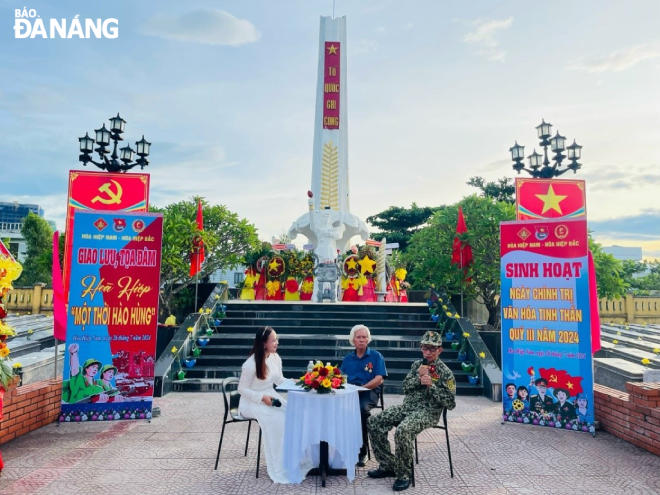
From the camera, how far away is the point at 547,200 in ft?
33.2

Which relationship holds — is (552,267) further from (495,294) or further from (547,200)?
(495,294)

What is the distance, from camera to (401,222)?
104ft

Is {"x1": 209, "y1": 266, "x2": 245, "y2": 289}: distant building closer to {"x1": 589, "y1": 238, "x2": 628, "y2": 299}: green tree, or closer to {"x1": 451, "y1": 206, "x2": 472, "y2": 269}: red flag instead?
{"x1": 451, "y1": 206, "x2": 472, "y2": 269}: red flag

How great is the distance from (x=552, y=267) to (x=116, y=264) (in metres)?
5.42

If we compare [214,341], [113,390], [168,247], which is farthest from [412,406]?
[168,247]

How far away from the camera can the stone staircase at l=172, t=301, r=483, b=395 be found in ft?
25.8

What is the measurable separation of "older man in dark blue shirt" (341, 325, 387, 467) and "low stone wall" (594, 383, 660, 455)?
276cm

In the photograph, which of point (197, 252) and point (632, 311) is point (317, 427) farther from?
point (632, 311)

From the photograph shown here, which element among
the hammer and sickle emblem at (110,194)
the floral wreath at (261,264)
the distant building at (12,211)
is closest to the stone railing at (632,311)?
the floral wreath at (261,264)

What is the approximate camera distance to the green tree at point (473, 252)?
13.3 meters

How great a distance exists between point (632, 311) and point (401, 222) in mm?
15387

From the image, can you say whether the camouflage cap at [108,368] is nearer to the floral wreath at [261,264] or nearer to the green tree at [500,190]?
the floral wreath at [261,264]

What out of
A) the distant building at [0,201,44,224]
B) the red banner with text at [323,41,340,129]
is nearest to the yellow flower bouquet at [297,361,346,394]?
the red banner with text at [323,41,340,129]

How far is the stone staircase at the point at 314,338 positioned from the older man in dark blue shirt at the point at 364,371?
10.9ft
